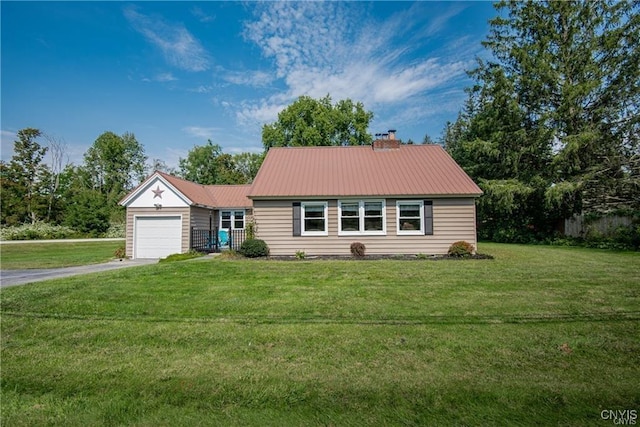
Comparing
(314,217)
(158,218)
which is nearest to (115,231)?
(158,218)

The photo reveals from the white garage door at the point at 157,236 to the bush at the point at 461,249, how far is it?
43.3 ft

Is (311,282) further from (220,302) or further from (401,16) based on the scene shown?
(401,16)

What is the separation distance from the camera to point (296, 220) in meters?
14.0

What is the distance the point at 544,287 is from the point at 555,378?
4.56 m

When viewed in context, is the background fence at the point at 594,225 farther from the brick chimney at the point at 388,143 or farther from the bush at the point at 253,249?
the bush at the point at 253,249

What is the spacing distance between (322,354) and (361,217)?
1048 centimetres

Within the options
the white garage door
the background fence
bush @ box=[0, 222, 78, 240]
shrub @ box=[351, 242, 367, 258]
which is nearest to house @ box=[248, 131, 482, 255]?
shrub @ box=[351, 242, 367, 258]

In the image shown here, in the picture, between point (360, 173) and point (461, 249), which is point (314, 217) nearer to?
point (360, 173)

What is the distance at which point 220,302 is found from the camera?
19.9ft

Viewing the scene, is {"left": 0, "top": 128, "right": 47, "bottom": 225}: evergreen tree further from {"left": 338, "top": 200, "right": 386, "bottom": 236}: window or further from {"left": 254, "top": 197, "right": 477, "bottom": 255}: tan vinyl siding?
{"left": 338, "top": 200, "right": 386, "bottom": 236}: window

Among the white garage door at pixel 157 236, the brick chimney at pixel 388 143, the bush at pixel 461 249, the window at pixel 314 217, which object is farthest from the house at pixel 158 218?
the bush at pixel 461 249

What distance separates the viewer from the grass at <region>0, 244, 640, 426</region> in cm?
270

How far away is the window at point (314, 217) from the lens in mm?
14047

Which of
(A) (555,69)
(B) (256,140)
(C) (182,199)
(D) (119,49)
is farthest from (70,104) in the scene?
(A) (555,69)
